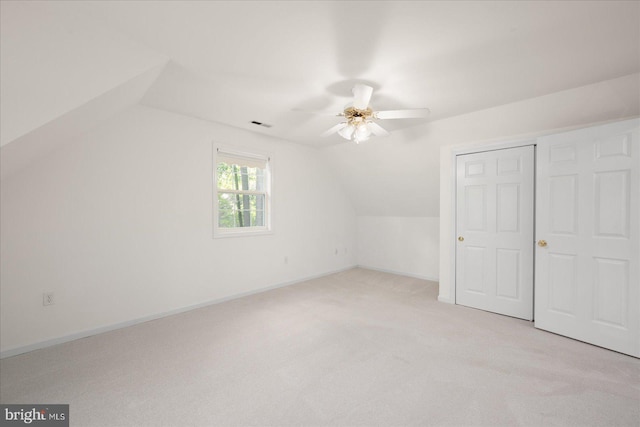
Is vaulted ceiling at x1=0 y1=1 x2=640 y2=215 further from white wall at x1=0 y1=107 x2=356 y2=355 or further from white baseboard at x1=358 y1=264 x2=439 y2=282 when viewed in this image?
white baseboard at x1=358 y1=264 x2=439 y2=282

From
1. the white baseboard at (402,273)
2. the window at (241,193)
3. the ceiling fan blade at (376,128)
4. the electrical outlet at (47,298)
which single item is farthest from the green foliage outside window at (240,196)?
the white baseboard at (402,273)

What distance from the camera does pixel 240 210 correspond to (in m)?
4.27

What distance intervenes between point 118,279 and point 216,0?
2.94 metres

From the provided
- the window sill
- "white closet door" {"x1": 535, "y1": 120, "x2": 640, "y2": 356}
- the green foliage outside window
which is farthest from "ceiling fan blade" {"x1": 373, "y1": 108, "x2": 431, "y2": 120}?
the window sill

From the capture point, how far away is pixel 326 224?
5.52 meters

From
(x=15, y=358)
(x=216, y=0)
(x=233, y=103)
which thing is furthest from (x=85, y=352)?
(x=216, y=0)

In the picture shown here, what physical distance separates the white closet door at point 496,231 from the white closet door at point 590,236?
9.8 inches

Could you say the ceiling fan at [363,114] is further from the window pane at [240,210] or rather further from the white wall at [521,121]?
the window pane at [240,210]

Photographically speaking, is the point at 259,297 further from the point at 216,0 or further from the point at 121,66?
the point at 216,0

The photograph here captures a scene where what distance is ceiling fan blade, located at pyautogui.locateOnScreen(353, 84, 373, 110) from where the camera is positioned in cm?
254

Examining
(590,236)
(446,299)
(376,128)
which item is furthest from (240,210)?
(590,236)

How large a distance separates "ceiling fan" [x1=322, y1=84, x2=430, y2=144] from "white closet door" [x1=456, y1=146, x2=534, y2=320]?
4.79ft

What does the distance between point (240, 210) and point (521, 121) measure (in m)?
3.89

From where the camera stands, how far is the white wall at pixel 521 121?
263 centimetres
